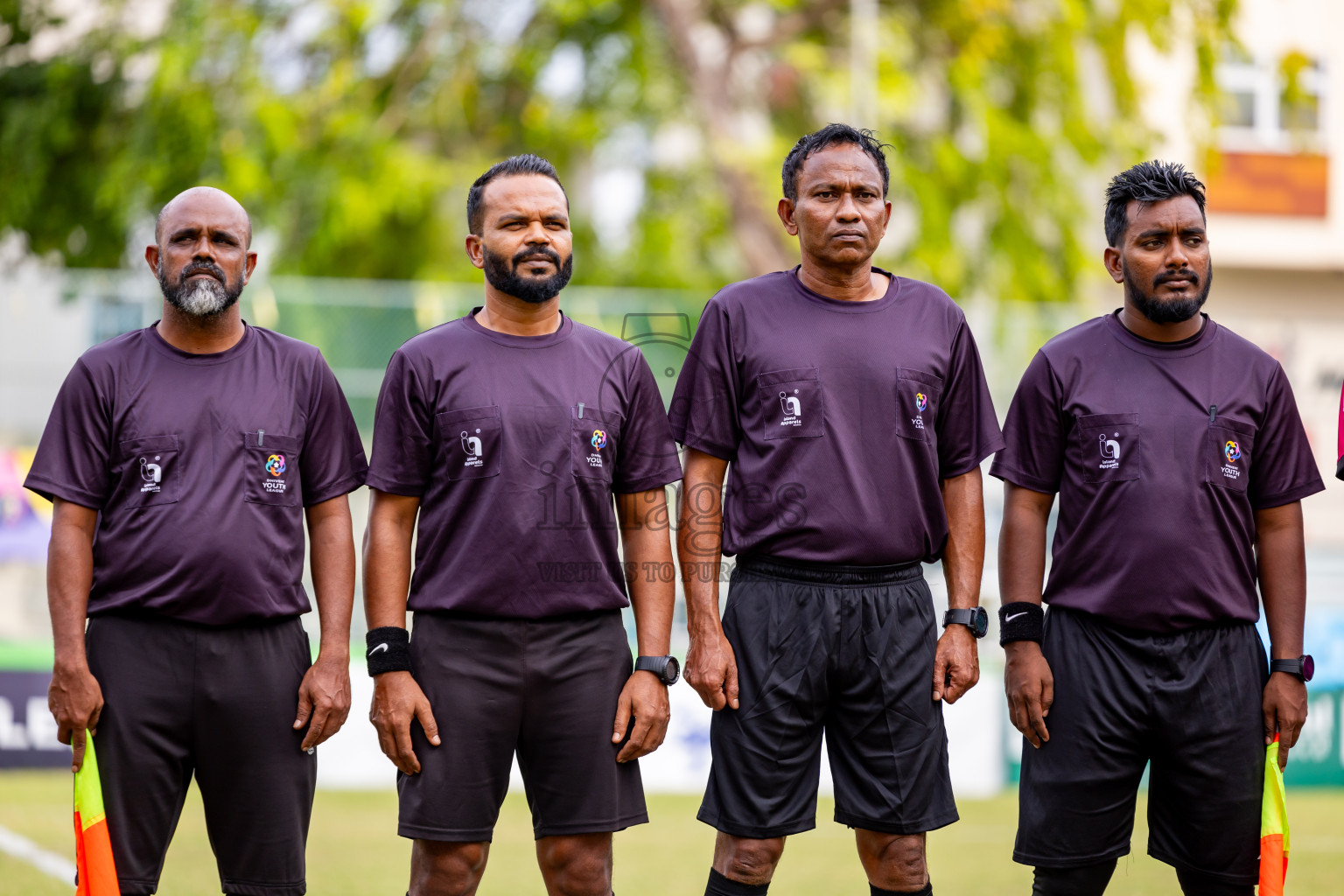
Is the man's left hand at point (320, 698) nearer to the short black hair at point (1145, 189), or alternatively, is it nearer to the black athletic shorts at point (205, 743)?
the black athletic shorts at point (205, 743)

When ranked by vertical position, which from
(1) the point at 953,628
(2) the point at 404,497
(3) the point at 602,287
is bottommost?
(1) the point at 953,628

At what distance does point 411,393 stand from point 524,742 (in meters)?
0.98

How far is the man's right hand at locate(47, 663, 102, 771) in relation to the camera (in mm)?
3822

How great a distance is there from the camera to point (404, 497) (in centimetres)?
398

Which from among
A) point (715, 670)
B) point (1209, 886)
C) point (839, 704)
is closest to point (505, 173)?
point (715, 670)

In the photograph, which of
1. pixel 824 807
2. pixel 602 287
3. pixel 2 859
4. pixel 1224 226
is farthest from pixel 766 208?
pixel 1224 226

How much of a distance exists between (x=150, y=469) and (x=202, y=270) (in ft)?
1.80

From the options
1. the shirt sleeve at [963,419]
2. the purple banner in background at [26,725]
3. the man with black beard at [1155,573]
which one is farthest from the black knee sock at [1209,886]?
the purple banner in background at [26,725]

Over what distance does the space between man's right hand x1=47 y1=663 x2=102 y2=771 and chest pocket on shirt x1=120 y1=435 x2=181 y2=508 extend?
0.45 m

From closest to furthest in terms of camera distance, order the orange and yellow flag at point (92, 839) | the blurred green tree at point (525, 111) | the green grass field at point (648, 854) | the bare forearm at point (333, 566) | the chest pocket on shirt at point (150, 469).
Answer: the orange and yellow flag at point (92, 839) → the chest pocket on shirt at point (150, 469) → the bare forearm at point (333, 566) → the green grass field at point (648, 854) → the blurred green tree at point (525, 111)

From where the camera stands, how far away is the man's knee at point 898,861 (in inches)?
156

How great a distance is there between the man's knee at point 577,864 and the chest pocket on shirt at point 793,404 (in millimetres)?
1185

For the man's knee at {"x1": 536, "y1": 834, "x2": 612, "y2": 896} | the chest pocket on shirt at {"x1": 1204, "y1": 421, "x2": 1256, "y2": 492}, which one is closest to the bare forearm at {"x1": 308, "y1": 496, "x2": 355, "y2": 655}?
the man's knee at {"x1": 536, "y1": 834, "x2": 612, "y2": 896}

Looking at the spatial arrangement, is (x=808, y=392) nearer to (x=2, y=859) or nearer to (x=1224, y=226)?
(x=2, y=859)
